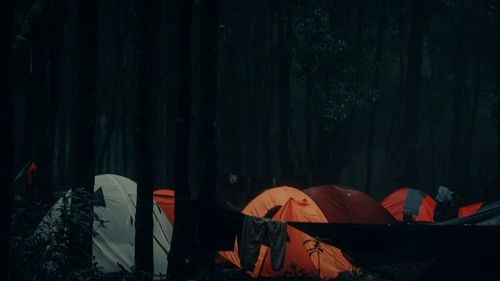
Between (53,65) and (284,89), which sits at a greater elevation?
(53,65)

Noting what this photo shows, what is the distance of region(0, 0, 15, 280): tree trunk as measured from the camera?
695 cm

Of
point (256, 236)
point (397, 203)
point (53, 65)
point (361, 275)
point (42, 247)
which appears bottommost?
point (361, 275)

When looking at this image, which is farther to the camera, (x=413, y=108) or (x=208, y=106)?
(x=413, y=108)

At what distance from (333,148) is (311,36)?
4825 mm

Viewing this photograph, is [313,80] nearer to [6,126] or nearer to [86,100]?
[86,100]

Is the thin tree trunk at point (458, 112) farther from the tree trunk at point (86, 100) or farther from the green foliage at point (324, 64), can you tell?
the tree trunk at point (86, 100)

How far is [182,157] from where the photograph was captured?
1266 cm

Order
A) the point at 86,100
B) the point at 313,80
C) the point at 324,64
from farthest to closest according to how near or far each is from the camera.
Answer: the point at 313,80
the point at 324,64
the point at 86,100

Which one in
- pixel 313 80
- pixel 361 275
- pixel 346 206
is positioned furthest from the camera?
pixel 313 80

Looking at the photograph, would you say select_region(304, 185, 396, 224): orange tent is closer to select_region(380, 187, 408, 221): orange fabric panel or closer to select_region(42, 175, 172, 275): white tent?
select_region(42, 175, 172, 275): white tent

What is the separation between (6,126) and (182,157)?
575cm

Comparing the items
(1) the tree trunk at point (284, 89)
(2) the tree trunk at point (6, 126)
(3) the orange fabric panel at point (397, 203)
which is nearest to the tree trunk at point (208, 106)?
(2) the tree trunk at point (6, 126)

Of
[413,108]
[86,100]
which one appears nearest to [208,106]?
[86,100]

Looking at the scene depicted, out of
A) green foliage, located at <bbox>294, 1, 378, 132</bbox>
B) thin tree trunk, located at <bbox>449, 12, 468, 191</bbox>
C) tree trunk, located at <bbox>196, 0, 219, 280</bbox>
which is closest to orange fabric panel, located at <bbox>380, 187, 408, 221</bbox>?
green foliage, located at <bbox>294, 1, 378, 132</bbox>
